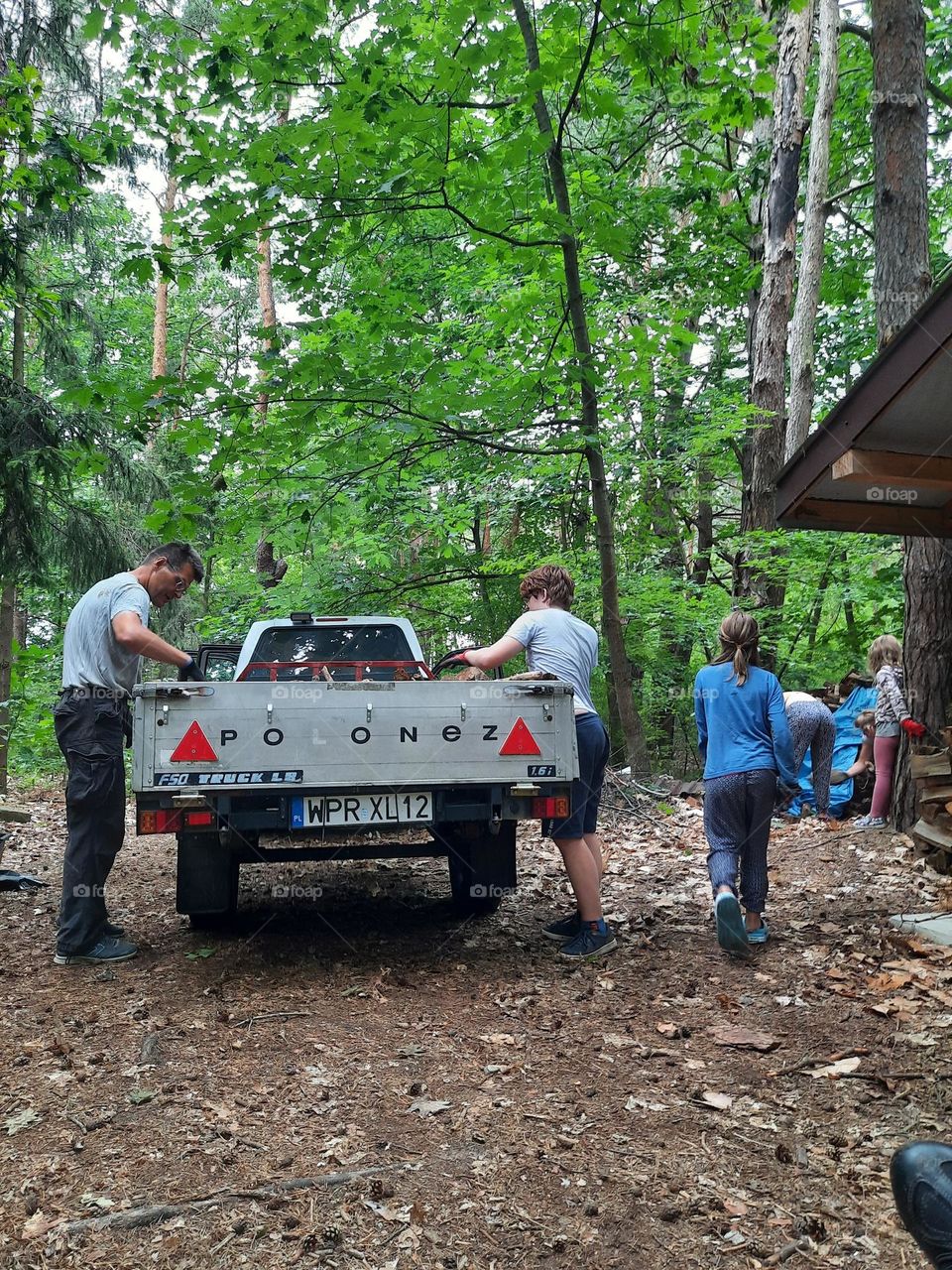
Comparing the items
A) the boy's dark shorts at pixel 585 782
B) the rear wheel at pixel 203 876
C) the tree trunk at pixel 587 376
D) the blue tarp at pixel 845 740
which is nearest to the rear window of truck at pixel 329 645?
the rear wheel at pixel 203 876

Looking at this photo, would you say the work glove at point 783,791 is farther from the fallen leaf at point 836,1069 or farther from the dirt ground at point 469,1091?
the fallen leaf at point 836,1069

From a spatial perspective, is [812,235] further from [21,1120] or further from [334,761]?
[21,1120]

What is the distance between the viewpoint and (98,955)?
5.39 meters

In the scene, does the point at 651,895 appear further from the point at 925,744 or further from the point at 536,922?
the point at 925,744

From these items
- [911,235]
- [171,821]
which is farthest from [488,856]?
[911,235]

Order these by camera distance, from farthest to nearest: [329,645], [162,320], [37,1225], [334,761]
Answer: [162,320], [329,645], [334,761], [37,1225]

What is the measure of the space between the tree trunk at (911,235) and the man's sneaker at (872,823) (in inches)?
54.3

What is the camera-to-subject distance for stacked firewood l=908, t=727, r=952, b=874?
22.4 ft

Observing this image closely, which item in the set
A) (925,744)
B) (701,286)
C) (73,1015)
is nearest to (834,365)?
(701,286)

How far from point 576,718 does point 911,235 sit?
499 centimetres

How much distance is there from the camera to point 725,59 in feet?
26.9

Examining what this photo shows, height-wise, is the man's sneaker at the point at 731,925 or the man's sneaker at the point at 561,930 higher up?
the man's sneaker at the point at 731,925

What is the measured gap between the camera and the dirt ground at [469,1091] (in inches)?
108

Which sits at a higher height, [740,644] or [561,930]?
[740,644]
